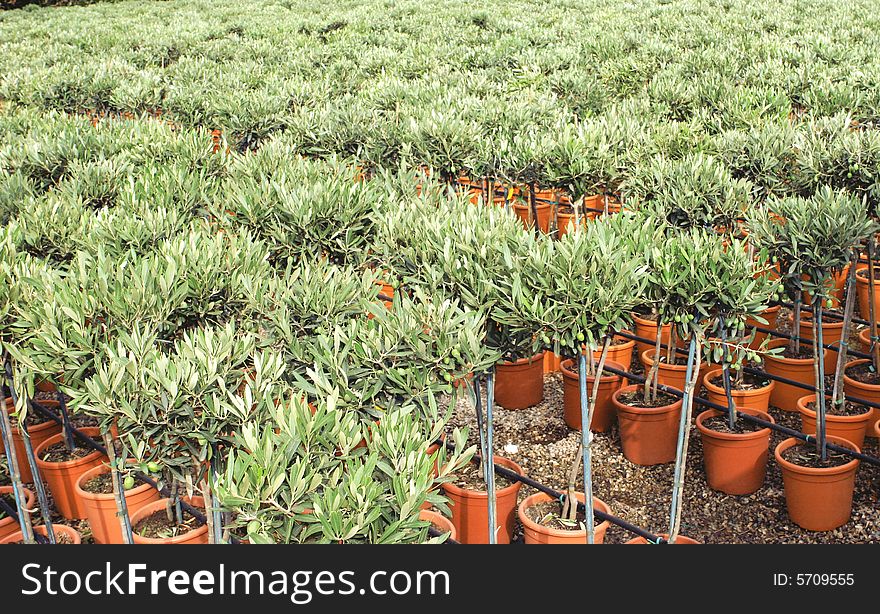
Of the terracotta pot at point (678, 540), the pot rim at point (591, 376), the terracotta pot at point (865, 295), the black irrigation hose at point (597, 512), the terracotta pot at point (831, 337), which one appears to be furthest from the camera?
the terracotta pot at point (865, 295)

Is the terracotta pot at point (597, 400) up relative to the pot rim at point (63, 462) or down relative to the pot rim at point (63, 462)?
down

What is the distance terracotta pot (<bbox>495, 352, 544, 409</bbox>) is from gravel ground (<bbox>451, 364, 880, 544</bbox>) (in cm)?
15

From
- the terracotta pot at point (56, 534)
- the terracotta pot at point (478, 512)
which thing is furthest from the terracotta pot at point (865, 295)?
Answer: the terracotta pot at point (56, 534)

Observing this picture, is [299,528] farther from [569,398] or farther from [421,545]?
[569,398]

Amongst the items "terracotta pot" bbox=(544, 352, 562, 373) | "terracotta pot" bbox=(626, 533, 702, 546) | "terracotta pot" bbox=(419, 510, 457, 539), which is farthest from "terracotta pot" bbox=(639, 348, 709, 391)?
"terracotta pot" bbox=(419, 510, 457, 539)

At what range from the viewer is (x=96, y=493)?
5715 millimetres

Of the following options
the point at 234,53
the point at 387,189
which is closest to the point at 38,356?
the point at 387,189

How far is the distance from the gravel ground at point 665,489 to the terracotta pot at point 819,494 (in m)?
0.11

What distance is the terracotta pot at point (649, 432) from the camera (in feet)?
21.9

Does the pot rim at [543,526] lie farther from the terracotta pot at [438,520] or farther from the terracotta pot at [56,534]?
the terracotta pot at [56,534]

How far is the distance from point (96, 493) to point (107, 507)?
18 cm

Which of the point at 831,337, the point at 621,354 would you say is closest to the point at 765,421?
the point at 621,354

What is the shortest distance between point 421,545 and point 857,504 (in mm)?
4503

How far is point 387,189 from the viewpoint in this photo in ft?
22.8
